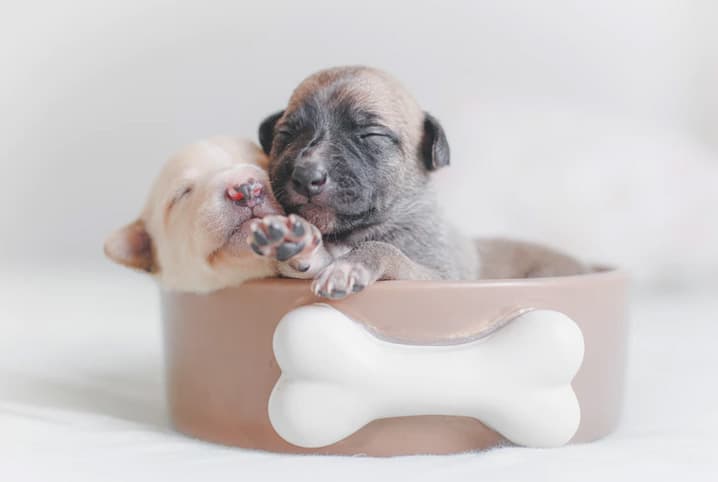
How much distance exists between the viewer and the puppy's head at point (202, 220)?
97.0 inches

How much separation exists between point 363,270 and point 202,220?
479mm

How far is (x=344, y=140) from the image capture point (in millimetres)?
2645

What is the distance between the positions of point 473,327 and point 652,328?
2.55 m

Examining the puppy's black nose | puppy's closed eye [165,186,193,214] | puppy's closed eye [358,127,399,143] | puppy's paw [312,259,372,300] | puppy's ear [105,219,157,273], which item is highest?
puppy's closed eye [358,127,399,143]

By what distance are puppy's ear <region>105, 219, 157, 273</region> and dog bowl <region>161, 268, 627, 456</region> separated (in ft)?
1.44

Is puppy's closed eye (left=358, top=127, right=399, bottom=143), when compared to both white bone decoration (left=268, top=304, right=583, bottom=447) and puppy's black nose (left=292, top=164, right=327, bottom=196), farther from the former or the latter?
white bone decoration (left=268, top=304, right=583, bottom=447)

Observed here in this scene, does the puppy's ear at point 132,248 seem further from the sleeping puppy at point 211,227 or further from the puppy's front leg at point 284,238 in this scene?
the puppy's front leg at point 284,238

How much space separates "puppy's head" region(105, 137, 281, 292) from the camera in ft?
8.09

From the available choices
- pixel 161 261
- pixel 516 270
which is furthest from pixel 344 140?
pixel 516 270

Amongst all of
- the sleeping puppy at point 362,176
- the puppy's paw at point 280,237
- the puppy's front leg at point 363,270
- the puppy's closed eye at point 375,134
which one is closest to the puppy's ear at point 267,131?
the sleeping puppy at point 362,176

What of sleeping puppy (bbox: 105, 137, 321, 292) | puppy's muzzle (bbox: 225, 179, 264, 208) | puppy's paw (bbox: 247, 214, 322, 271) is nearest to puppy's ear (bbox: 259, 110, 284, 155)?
sleeping puppy (bbox: 105, 137, 321, 292)

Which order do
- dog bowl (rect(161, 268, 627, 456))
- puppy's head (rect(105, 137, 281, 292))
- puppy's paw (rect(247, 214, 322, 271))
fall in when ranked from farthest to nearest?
puppy's head (rect(105, 137, 281, 292))
dog bowl (rect(161, 268, 627, 456))
puppy's paw (rect(247, 214, 322, 271))

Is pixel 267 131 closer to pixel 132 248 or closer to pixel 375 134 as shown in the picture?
pixel 375 134

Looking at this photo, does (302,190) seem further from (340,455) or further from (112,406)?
(112,406)
